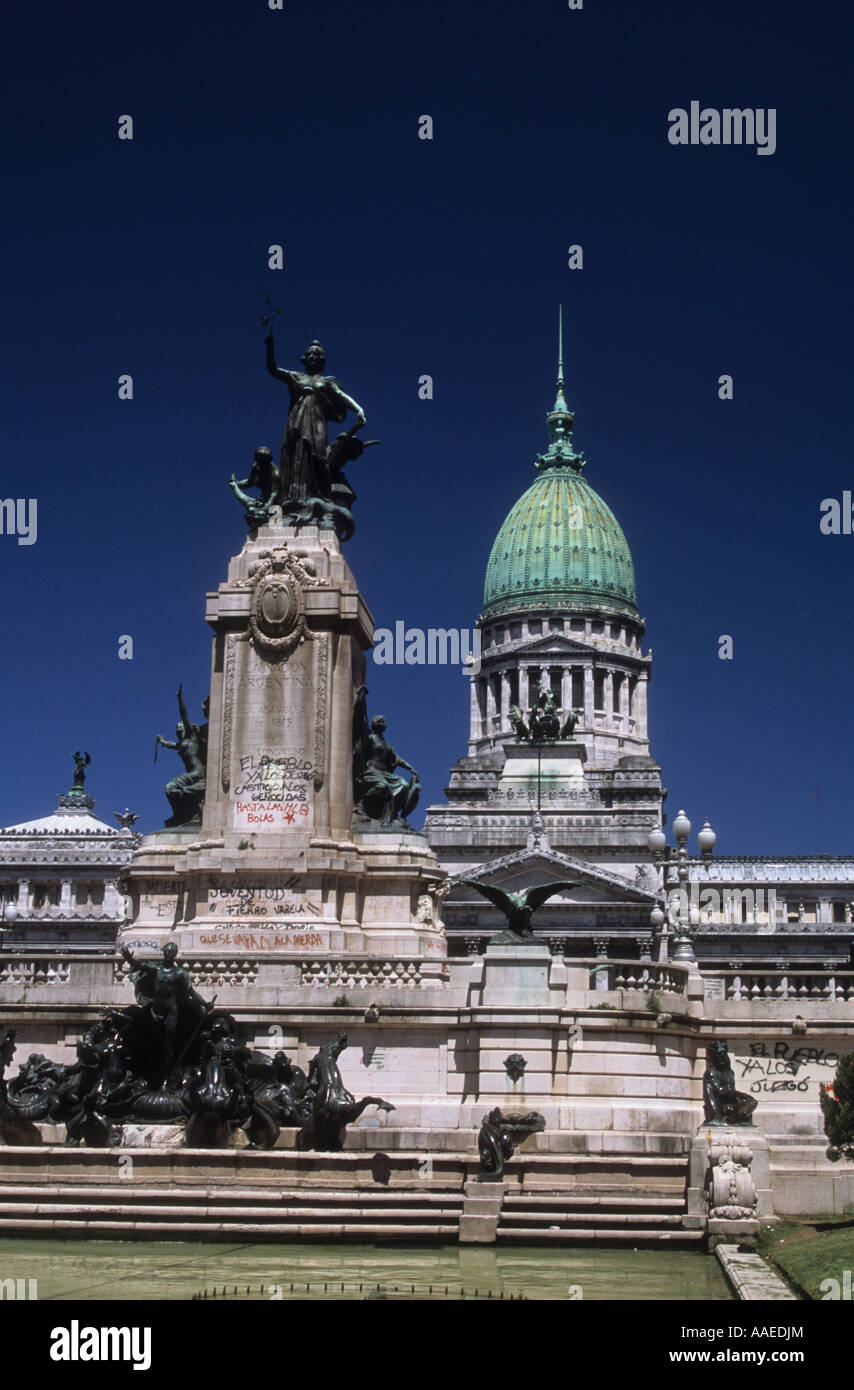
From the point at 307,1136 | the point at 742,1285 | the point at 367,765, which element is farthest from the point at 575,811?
the point at 742,1285

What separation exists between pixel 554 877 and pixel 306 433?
195 feet

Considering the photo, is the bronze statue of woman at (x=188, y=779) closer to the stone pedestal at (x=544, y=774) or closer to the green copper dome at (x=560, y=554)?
the stone pedestal at (x=544, y=774)

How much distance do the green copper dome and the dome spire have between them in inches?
102

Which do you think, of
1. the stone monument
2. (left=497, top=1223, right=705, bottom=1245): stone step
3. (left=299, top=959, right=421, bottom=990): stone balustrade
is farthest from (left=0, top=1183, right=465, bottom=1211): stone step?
the stone monument

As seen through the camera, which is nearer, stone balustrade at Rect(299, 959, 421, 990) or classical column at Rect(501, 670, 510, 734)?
stone balustrade at Rect(299, 959, 421, 990)

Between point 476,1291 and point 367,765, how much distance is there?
19091mm

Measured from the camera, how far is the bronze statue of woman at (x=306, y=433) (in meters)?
36.5

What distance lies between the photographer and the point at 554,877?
305ft

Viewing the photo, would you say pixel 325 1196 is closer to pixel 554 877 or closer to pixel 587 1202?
pixel 587 1202

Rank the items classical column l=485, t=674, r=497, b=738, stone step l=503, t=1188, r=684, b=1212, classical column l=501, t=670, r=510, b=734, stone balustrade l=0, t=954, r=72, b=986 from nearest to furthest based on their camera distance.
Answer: stone step l=503, t=1188, r=684, b=1212 → stone balustrade l=0, t=954, r=72, b=986 → classical column l=501, t=670, r=510, b=734 → classical column l=485, t=674, r=497, b=738

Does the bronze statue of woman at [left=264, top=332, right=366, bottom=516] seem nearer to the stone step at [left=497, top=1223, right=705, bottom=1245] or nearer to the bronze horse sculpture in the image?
the bronze horse sculpture

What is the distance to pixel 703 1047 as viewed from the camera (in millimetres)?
30219

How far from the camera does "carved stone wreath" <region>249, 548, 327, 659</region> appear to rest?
34594mm

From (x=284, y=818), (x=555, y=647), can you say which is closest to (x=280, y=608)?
(x=284, y=818)
